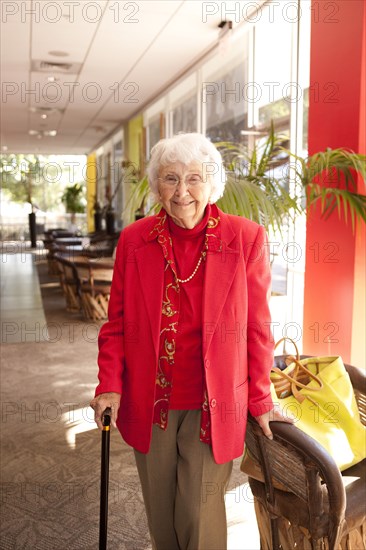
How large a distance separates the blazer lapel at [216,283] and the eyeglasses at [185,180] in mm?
202

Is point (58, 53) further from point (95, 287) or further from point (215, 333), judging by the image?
point (215, 333)

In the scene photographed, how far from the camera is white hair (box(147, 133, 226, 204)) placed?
1.82 metres

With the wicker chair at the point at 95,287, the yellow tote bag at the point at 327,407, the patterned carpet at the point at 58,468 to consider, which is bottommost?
the patterned carpet at the point at 58,468

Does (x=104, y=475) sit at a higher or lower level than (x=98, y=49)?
lower

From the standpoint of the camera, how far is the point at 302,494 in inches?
71.7

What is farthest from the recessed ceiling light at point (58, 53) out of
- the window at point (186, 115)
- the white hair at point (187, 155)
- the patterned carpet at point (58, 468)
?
the white hair at point (187, 155)

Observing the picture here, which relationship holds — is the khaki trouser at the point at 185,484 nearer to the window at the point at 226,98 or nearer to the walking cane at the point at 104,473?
the walking cane at the point at 104,473

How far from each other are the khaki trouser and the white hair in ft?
2.49

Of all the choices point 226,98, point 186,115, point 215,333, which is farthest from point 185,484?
point 186,115

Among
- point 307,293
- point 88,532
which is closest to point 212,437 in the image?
point 88,532

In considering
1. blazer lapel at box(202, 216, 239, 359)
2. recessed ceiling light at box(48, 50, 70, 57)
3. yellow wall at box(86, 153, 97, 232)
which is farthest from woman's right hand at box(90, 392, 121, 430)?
yellow wall at box(86, 153, 97, 232)

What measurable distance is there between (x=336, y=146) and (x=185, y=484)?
2.57 meters

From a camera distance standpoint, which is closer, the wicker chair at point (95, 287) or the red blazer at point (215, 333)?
the red blazer at point (215, 333)

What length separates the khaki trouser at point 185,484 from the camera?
1843 mm
